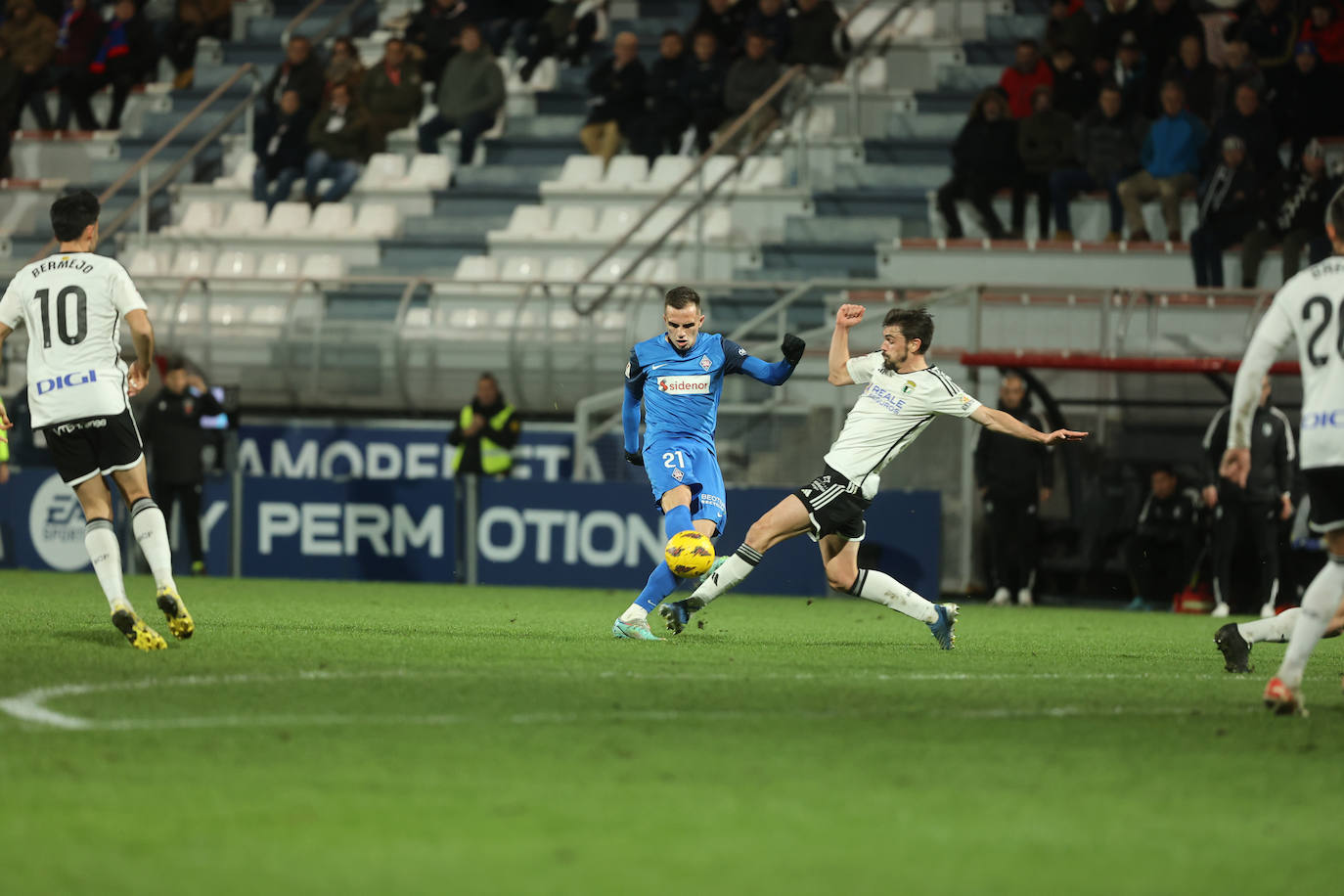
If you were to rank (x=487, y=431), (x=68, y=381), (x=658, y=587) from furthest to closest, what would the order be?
1. (x=487, y=431)
2. (x=658, y=587)
3. (x=68, y=381)

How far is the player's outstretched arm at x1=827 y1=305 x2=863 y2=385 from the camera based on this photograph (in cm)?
1029

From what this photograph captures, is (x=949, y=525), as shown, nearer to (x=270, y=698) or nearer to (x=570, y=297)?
(x=570, y=297)

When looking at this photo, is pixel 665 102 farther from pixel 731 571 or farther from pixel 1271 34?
pixel 731 571

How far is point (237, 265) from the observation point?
2250 cm

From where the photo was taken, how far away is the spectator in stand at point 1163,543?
54.5 feet

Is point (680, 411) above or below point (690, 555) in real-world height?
above

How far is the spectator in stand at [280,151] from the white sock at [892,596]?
1464cm

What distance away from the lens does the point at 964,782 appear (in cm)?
588

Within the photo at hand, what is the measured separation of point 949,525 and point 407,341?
5.76 meters

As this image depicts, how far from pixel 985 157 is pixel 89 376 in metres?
12.5

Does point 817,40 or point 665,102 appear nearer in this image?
point 817,40

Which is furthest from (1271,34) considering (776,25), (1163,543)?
(1163,543)

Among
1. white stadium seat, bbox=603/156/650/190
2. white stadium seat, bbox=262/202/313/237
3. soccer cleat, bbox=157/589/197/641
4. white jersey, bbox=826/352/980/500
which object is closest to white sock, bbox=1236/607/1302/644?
white jersey, bbox=826/352/980/500

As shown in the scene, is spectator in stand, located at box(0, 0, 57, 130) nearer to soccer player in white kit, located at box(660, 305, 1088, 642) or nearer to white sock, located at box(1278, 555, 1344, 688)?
soccer player in white kit, located at box(660, 305, 1088, 642)
